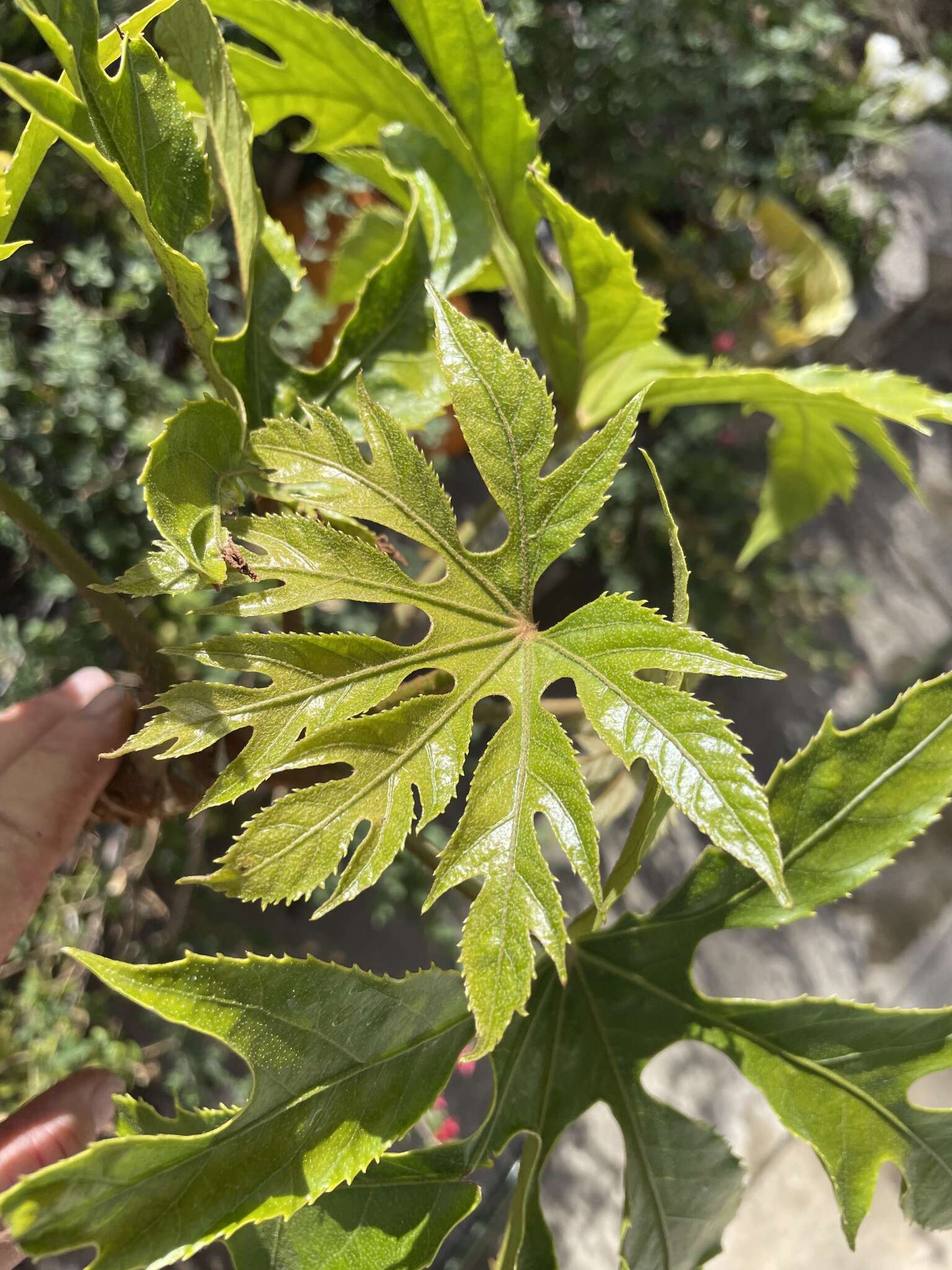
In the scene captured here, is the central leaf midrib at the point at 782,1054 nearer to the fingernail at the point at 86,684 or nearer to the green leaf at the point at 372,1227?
the green leaf at the point at 372,1227

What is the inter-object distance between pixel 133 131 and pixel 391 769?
33cm

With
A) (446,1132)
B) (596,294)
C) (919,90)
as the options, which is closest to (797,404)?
(596,294)

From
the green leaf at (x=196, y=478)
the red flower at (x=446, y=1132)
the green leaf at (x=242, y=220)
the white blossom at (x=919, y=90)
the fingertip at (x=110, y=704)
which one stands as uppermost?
the green leaf at (x=242, y=220)

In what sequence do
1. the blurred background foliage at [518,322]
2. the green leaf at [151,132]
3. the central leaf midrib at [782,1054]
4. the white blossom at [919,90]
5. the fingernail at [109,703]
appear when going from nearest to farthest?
the green leaf at [151,132] < the central leaf midrib at [782,1054] < the fingernail at [109,703] < the blurred background foliage at [518,322] < the white blossom at [919,90]

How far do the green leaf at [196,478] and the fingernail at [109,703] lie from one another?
34cm

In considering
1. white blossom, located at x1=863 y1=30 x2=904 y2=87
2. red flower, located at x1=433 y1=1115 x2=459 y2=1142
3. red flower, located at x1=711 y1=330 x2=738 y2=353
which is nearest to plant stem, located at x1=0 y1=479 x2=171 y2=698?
red flower, located at x1=433 y1=1115 x2=459 y2=1142

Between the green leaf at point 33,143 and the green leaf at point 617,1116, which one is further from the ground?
the green leaf at point 33,143

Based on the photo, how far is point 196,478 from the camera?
0.43 metres

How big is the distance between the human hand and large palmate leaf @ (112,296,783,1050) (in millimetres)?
319

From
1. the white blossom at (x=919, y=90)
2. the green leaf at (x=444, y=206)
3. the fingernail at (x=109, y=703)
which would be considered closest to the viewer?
the green leaf at (x=444, y=206)

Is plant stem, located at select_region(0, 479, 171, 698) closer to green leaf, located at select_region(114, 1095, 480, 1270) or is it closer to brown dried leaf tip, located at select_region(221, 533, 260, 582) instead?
brown dried leaf tip, located at select_region(221, 533, 260, 582)

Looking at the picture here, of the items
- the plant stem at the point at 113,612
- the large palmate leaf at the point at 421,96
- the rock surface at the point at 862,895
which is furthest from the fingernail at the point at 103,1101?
the rock surface at the point at 862,895

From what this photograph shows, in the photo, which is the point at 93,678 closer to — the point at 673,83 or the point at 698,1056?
the point at 673,83

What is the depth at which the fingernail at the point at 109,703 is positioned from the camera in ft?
2.29
